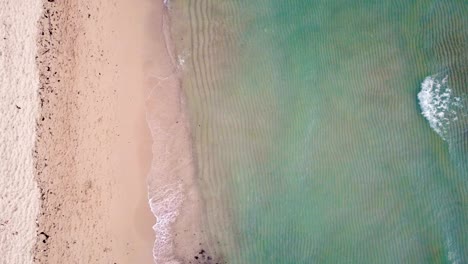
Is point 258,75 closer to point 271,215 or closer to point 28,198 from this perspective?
point 271,215

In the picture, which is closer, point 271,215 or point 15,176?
point 15,176

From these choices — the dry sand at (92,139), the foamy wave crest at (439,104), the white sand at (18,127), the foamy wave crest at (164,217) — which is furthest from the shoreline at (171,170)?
the foamy wave crest at (439,104)

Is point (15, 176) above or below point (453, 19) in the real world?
below

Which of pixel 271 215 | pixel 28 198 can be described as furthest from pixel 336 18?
pixel 28 198

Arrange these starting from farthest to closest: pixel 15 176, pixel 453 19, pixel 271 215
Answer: pixel 453 19 → pixel 271 215 → pixel 15 176

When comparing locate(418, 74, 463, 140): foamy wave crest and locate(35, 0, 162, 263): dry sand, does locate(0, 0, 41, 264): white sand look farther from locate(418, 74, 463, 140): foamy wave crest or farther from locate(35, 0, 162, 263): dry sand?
locate(418, 74, 463, 140): foamy wave crest

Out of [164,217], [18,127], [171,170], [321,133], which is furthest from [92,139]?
[321,133]
